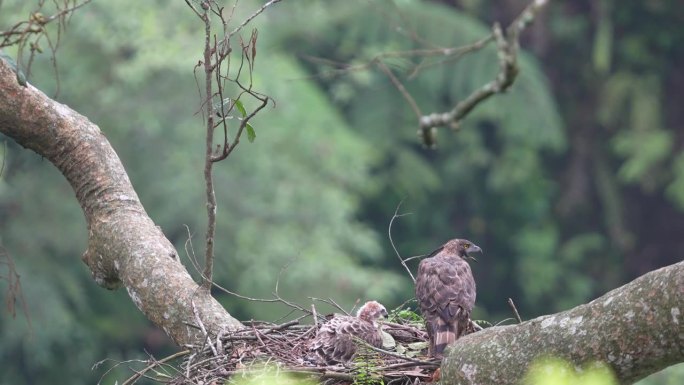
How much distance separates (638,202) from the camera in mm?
31062

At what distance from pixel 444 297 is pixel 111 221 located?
176cm

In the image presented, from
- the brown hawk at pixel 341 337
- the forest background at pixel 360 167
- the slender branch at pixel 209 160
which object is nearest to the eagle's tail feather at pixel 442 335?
the brown hawk at pixel 341 337

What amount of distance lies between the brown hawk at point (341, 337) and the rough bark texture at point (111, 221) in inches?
17.1

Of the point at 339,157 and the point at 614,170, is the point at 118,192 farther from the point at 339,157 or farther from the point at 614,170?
the point at 614,170

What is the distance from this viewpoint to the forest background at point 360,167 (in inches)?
823

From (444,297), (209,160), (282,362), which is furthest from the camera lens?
(444,297)

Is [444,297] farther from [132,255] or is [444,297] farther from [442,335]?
[132,255]

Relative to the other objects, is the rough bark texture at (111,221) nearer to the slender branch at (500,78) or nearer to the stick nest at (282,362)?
the stick nest at (282,362)

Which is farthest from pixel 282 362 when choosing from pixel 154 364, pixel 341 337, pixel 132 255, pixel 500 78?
pixel 500 78

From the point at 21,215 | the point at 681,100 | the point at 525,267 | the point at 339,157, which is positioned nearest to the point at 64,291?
the point at 21,215

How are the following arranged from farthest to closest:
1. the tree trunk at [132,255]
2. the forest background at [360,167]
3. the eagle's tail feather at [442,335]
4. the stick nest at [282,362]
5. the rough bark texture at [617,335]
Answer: the forest background at [360,167] < the eagle's tail feather at [442,335] < the stick nest at [282,362] < the tree trunk at [132,255] < the rough bark texture at [617,335]

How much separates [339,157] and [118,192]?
16.8 metres

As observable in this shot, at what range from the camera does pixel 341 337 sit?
6.22m

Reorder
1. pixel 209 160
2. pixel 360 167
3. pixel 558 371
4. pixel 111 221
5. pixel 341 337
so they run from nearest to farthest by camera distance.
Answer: pixel 558 371
pixel 209 160
pixel 341 337
pixel 111 221
pixel 360 167
